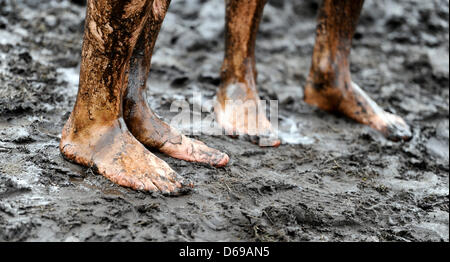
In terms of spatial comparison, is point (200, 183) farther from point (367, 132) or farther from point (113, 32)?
point (367, 132)

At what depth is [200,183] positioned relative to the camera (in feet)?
6.01

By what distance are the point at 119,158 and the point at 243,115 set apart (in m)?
0.97

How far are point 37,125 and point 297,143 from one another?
51.7 inches

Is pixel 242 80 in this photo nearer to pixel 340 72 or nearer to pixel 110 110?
pixel 340 72

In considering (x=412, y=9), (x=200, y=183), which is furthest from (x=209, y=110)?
(x=412, y=9)

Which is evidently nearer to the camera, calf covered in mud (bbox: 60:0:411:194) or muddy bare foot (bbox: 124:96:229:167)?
calf covered in mud (bbox: 60:0:411:194)

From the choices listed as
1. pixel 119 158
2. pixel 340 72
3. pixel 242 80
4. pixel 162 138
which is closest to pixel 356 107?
pixel 340 72

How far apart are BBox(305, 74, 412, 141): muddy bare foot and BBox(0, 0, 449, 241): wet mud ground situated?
69mm

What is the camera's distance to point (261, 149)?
2.35 metres

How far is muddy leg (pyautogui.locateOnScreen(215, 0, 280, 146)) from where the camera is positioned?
8.16ft

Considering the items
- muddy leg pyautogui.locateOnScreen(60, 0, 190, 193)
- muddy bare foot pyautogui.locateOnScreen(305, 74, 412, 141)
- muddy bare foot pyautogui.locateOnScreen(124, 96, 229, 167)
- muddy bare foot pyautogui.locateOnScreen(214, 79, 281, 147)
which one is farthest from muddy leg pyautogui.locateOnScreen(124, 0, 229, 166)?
muddy bare foot pyautogui.locateOnScreen(305, 74, 412, 141)

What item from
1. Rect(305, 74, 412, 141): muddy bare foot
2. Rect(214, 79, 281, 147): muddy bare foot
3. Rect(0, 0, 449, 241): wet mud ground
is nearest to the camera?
Rect(0, 0, 449, 241): wet mud ground

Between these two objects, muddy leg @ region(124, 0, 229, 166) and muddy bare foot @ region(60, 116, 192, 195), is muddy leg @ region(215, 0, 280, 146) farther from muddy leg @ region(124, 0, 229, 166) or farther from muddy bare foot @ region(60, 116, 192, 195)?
muddy bare foot @ region(60, 116, 192, 195)

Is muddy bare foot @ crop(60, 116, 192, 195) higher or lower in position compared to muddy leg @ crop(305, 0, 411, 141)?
lower
